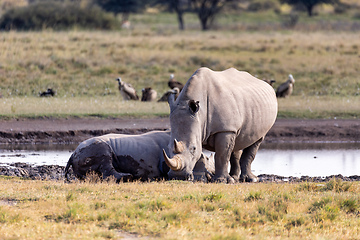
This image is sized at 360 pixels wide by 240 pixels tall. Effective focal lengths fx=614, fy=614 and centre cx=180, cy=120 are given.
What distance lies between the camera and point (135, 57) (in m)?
31.1

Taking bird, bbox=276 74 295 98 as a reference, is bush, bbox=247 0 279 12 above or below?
above

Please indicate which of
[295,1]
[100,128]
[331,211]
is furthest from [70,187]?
[295,1]

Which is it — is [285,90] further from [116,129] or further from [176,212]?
[176,212]

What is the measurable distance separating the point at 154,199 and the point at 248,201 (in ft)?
4.19

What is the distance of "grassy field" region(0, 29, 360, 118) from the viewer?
21.5 metres

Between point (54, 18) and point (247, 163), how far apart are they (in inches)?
1406

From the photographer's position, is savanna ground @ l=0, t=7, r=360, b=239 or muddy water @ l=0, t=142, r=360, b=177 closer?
savanna ground @ l=0, t=7, r=360, b=239

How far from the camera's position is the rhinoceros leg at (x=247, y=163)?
39.1ft

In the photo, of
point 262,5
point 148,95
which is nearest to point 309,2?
point 262,5

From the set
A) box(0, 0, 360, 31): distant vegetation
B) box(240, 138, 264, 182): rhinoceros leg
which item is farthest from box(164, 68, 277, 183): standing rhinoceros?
box(0, 0, 360, 31): distant vegetation

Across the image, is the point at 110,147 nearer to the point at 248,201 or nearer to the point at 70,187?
the point at 70,187

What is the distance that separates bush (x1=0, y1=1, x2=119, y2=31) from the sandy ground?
24.7m

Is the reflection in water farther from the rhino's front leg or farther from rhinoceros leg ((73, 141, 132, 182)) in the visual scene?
rhinoceros leg ((73, 141, 132, 182))

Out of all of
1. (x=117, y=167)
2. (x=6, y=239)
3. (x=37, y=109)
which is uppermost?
(x=6, y=239)
